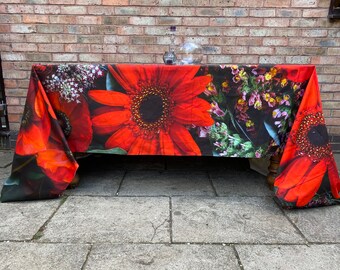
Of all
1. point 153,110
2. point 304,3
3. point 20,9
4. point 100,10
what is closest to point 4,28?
point 20,9

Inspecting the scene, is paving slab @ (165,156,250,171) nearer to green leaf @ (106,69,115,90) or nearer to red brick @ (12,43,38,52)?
green leaf @ (106,69,115,90)

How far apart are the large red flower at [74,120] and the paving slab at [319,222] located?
1.66m

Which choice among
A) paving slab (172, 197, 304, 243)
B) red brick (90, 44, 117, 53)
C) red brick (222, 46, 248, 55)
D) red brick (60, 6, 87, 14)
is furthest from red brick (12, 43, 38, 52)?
paving slab (172, 197, 304, 243)

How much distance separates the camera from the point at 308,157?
221cm

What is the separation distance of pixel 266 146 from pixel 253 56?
1.49 metres

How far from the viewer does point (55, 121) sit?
2305 millimetres

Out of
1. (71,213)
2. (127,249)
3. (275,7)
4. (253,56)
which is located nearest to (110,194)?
(71,213)

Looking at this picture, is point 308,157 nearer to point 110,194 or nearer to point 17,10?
point 110,194

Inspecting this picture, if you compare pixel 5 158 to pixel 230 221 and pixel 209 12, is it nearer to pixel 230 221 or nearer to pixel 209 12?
pixel 230 221

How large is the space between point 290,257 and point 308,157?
2.63ft

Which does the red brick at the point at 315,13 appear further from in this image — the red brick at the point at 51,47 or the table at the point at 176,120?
the red brick at the point at 51,47

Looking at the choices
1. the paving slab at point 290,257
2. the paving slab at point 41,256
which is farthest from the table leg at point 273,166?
the paving slab at point 41,256

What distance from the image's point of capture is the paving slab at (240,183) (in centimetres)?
261

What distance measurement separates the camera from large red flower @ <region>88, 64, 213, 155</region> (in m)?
2.25
